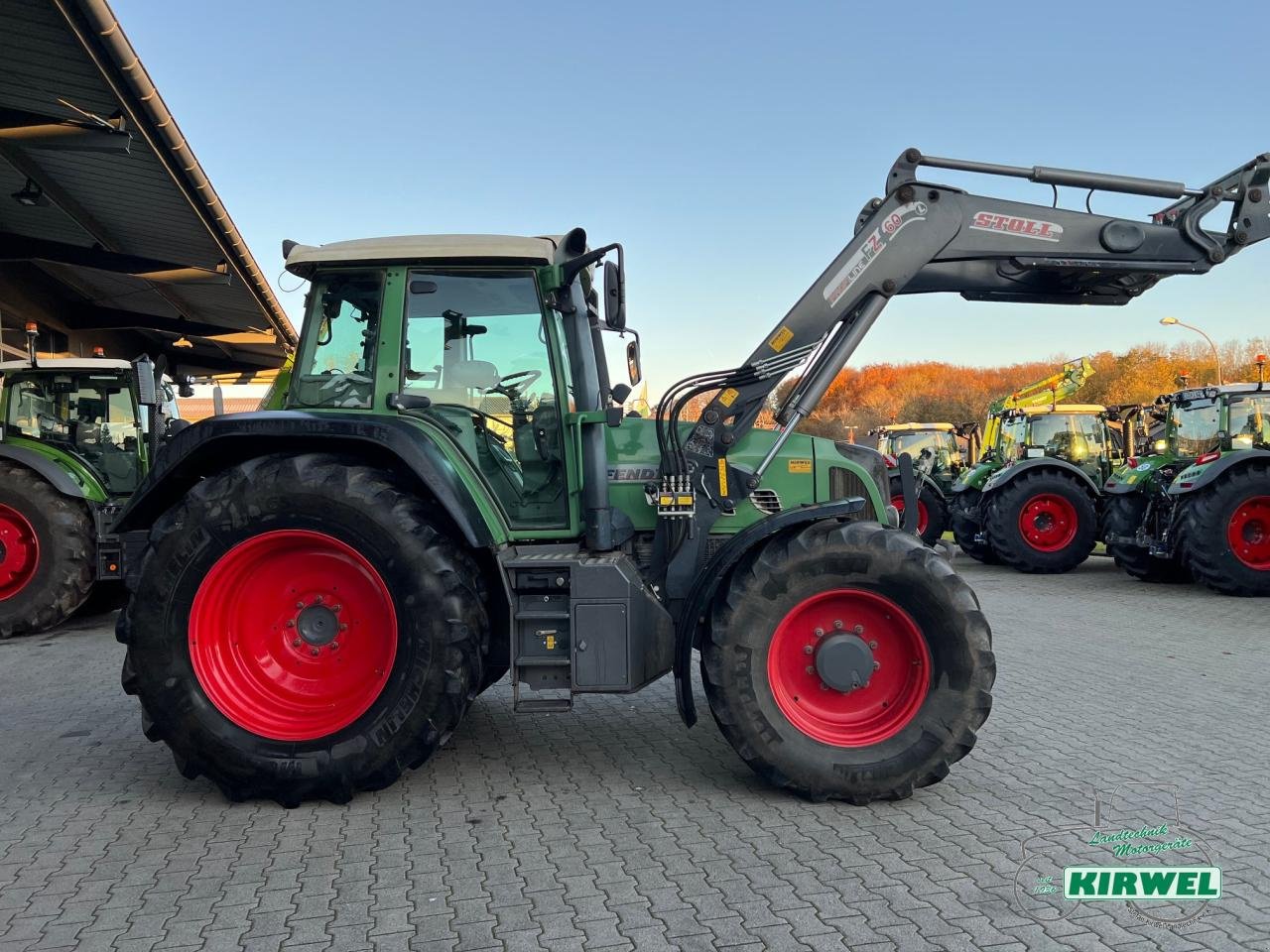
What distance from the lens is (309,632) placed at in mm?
4477

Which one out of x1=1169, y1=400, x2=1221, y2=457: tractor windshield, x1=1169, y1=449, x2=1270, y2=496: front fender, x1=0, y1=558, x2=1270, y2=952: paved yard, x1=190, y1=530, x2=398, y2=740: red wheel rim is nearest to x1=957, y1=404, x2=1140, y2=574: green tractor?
x1=1169, y1=400, x2=1221, y2=457: tractor windshield

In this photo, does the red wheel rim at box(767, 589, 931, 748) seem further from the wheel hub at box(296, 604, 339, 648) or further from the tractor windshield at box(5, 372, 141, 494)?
the tractor windshield at box(5, 372, 141, 494)

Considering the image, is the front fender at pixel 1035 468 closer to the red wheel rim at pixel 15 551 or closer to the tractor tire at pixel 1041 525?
the tractor tire at pixel 1041 525

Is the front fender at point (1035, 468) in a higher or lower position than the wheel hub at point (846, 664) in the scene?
higher

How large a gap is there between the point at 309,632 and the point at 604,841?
1.69 m

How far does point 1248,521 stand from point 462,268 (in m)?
9.37

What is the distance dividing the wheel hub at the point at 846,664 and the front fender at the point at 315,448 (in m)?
1.58

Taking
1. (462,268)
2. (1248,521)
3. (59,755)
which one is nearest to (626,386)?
(462,268)

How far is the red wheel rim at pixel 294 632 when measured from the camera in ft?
14.3

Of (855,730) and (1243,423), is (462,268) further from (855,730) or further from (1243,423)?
(1243,423)

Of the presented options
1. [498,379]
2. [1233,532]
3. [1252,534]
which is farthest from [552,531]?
[1252,534]

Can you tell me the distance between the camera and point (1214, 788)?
4.28m

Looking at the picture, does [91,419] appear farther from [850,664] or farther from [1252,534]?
[1252,534]

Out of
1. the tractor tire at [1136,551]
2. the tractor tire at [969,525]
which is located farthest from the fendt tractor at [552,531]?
the tractor tire at [969,525]
